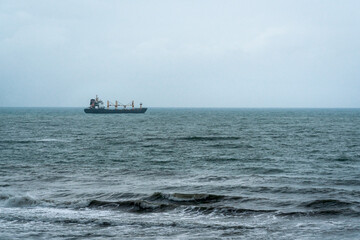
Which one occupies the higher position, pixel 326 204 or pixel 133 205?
pixel 326 204

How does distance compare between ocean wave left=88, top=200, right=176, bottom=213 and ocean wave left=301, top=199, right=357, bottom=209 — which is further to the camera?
ocean wave left=88, top=200, right=176, bottom=213

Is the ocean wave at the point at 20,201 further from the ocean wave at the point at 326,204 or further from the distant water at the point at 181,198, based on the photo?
the ocean wave at the point at 326,204

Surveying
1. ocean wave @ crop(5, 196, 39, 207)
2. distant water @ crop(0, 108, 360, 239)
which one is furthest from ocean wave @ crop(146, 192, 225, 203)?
ocean wave @ crop(5, 196, 39, 207)

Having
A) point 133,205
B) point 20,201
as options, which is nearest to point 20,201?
point 20,201

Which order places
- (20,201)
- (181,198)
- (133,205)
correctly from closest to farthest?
(133,205) < (20,201) < (181,198)

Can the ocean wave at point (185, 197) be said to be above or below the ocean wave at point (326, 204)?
below

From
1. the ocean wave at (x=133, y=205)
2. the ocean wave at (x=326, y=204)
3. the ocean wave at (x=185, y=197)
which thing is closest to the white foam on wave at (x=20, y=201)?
the ocean wave at (x=133, y=205)

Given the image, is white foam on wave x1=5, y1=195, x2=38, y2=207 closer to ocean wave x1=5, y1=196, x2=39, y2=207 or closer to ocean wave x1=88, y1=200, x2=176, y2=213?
ocean wave x1=5, y1=196, x2=39, y2=207

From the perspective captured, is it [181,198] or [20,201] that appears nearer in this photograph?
[20,201]

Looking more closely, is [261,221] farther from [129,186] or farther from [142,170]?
[142,170]

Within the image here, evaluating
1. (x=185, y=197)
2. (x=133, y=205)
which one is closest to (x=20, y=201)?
(x=133, y=205)

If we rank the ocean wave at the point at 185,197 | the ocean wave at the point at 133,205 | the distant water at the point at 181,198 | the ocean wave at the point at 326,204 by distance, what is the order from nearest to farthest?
the distant water at the point at 181,198 → the ocean wave at the point at 326,204 → the ocean wave at the point at 133,205 → the ocean wave at the point at 185,197

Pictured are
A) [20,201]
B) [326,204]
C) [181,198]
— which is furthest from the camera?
[181,198]

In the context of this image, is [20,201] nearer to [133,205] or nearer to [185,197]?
[133,205]
